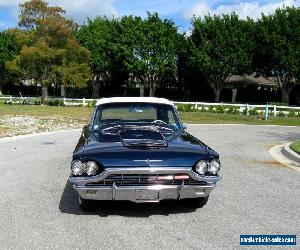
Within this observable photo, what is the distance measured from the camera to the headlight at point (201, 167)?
5.93 metres

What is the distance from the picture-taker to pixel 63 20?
41.6m

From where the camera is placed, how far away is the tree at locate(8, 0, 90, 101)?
132ft

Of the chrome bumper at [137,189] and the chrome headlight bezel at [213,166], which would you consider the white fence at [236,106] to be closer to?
the chrome headlight bezel at [213,166]

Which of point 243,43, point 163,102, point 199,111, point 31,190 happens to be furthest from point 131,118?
point 243,43

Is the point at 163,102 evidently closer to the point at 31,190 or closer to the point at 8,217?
the point at 31,190

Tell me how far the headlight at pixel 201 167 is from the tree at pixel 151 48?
158 ft

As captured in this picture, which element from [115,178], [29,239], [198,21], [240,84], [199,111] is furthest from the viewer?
[240,84]

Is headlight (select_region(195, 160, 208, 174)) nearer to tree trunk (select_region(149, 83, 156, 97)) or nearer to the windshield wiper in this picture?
the windshield wiper

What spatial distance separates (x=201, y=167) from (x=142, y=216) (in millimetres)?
1068

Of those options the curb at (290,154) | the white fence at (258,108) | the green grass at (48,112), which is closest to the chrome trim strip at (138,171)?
the curb at (290,154)

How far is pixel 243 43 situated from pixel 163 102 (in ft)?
144

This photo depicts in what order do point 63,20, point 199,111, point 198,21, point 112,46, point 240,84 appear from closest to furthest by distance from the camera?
point 199,111 → point 63,20 → point 198,21 → point 112,46 → point 240,84

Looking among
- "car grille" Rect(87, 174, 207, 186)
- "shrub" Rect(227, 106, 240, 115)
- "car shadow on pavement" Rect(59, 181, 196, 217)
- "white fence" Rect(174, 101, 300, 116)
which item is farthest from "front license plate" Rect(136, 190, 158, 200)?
"shrub" Rect(227, 106, 240, 115)

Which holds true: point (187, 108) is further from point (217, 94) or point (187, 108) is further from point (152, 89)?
point (152, 89)
